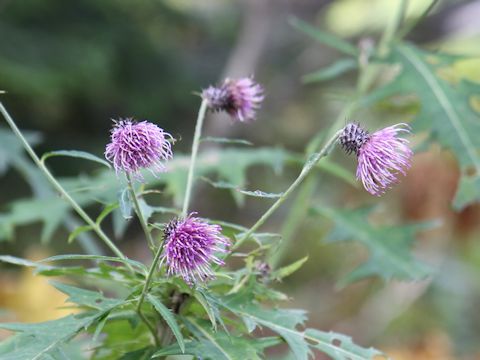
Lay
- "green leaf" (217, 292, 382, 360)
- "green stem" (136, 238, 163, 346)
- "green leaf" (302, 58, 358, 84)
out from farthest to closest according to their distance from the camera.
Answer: "green leaf" (302, 58, 358, 84), "green leaf" (217, 292, 382, 360), "green stem" (136, 238, 163, 346)

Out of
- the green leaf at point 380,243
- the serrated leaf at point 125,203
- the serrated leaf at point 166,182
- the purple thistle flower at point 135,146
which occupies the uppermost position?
the serrated leaf at point 166,182

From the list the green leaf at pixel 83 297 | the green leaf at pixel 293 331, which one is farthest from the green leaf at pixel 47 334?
the green leaf at pixel 293 331

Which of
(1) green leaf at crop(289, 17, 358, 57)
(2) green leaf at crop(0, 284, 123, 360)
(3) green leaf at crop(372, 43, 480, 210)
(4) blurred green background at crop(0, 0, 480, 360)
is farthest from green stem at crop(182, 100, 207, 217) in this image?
(4) blurred green background at crop(0, 0, 480, 360)

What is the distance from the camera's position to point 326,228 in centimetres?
377

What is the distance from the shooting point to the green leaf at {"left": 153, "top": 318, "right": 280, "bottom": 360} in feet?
2.10

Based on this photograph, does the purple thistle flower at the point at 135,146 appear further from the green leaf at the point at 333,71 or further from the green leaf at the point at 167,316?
the green leaf at the point at 333,71

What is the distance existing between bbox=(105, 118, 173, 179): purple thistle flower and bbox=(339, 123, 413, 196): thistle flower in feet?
0.49

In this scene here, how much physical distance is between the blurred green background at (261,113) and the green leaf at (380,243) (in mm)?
861

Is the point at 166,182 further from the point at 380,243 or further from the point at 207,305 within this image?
the point at 207,305

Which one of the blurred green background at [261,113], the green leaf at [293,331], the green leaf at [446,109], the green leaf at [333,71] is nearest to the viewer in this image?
the green leaf at [293,331]

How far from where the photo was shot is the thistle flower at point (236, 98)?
0.81 meters

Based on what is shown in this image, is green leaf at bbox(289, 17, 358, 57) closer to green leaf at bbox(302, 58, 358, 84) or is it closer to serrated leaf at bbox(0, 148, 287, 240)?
green leaf at bbox(302, 58, 358, 84)

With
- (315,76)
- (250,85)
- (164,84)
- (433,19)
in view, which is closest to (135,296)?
(250,85)

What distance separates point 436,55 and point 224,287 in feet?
2.54
